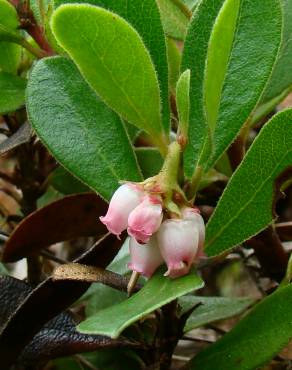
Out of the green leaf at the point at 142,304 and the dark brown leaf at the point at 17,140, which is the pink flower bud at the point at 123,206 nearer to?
the green leaf at the point at 142,304

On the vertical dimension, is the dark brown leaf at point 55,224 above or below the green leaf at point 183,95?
below

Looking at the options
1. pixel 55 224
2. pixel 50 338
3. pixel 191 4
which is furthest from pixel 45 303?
pixel 191 4

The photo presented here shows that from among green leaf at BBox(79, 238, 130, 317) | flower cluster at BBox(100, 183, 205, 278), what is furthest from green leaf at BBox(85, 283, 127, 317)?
flower cluster at BBox(100, 183, 205, 278)

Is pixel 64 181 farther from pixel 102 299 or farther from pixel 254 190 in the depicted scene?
pixel 254 190

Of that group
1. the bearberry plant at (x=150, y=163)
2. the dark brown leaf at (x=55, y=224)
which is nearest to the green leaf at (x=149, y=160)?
the bearberry plant at (x=150, y=163)

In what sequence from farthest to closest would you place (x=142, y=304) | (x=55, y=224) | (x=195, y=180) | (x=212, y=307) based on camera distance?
(x=212, y=307) < (x=55, y=224) < (x=195, y=180) < (x=142, y=304)

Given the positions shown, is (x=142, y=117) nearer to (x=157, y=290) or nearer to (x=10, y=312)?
(x=157, y=290)
